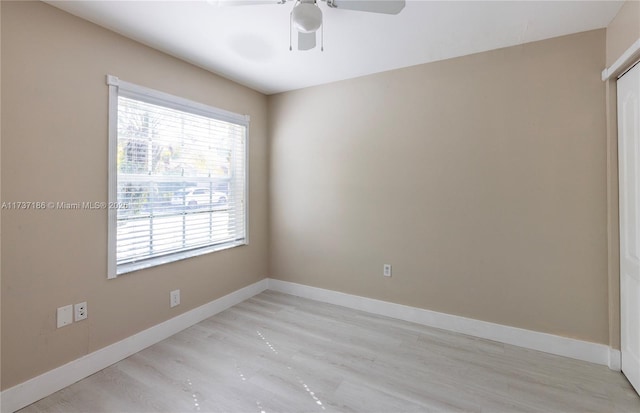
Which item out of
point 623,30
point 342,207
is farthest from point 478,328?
point 623,30

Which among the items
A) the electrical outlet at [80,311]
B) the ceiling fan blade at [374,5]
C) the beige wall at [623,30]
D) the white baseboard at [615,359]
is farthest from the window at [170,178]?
the white baseboard at [615,359]

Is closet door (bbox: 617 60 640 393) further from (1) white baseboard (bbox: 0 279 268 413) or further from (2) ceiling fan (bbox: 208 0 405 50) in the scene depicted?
(1) white baseboard (bbox: 0 279 268 413)

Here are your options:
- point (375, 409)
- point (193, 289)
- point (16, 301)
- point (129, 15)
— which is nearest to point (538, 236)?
point (375, 409)

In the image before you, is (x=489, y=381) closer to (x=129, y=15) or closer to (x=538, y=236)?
(x=538, y=236)

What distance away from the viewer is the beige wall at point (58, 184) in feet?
5.60

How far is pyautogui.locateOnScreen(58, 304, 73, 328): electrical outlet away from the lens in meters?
1.91

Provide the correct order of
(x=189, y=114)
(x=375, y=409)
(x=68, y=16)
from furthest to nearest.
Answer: (x=189, y=114) → (x=68, y=16) → (x=375, y=409)

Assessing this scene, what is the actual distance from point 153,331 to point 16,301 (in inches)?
37.7

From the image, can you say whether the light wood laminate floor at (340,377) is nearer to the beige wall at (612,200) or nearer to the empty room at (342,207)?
the empty room at (342,207)

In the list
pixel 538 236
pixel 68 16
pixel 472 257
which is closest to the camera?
pixel 68 16

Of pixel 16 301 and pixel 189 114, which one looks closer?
pixel 16 301

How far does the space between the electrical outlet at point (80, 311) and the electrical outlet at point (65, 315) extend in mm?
28

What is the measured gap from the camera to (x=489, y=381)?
195 centimetres

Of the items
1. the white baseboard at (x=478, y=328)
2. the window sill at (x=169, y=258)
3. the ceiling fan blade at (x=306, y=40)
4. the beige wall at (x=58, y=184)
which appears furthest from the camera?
the window sill at (x=169, y=258)
